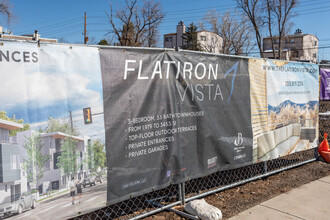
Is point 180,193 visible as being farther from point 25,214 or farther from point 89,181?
point 25,214

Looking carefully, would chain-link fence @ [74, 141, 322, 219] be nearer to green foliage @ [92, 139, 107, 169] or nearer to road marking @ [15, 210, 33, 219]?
green foliage @ [92, 139, 107, 169]

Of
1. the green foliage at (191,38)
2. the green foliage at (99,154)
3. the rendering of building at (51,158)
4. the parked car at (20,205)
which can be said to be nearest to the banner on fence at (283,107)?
the green foliage at (99,154)

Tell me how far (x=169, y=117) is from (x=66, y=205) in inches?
62.4

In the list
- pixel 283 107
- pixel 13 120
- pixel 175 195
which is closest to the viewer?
pixel 13 120

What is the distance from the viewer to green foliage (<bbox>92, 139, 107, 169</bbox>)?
3.26 metres

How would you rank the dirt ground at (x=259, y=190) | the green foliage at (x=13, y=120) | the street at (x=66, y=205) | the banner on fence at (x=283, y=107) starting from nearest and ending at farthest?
the green foliage at (x=13, y=120)
the street at (x=66, y=205)
the dirt ground at (x=259, y=190)
the banner on fence at (x=283, y=107)

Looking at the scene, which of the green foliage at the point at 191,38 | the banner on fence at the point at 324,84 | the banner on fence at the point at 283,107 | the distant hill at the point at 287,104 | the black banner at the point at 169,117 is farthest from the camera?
the green foliage at the point at 191,38

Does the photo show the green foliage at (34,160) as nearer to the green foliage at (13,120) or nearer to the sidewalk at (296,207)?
the green foliage at (13,120)

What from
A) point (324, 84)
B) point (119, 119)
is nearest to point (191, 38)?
point (324, 84)

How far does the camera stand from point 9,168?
2719 mm

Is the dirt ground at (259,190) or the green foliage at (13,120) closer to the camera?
the green foliage at (13,120)

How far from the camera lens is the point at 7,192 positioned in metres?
2.69

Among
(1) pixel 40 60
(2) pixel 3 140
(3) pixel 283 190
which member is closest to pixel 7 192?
(2) pixel 3 140

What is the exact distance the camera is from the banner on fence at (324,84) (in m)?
7.24
